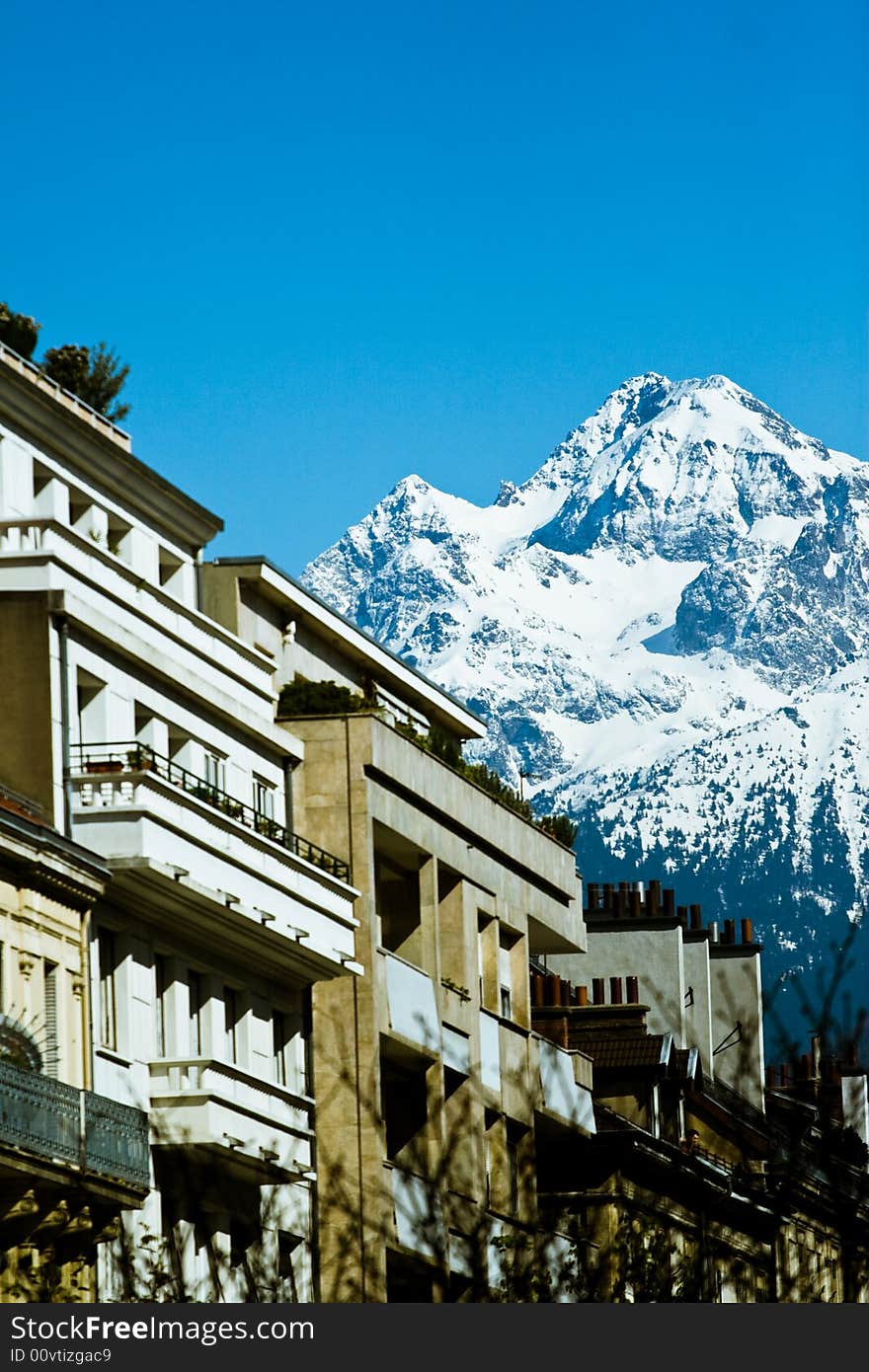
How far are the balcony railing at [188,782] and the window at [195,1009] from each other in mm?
2487

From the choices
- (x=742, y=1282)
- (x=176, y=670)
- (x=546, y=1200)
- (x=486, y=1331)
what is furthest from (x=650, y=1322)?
(x=546, y=1200)

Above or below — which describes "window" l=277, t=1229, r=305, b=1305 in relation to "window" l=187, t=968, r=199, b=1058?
below

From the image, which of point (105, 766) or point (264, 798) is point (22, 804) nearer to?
point (105, 766)

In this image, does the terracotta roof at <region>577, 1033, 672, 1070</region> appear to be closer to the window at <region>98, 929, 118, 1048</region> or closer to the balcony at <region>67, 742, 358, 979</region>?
the balcony at <region>67, 742, 358, 979</region>

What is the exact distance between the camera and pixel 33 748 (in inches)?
1823

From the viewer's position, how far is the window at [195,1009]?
50.1 metres

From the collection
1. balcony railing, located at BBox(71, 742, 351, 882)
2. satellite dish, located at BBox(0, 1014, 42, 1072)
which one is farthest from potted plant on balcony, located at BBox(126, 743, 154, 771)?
satellite dish, located at BBox(0, 1014, 42, 1072)

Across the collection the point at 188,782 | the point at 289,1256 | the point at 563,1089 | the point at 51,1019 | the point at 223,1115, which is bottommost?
the point at 289,1256

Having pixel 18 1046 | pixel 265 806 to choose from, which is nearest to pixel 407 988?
pixel 265 806

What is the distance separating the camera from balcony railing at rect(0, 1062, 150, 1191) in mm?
39281

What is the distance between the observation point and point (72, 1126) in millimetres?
41125

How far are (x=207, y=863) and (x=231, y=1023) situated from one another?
194 inches

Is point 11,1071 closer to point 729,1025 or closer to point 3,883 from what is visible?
point 3,883

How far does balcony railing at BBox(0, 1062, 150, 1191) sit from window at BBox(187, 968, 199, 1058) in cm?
514
